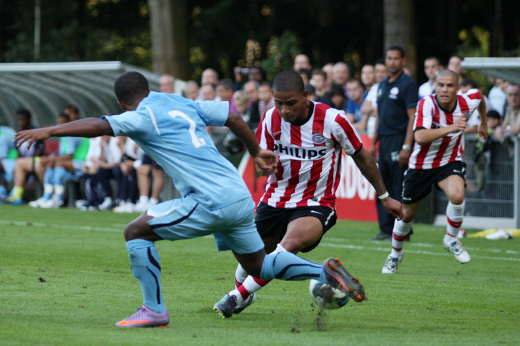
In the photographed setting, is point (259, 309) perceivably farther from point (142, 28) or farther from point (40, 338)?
point (142, 28)

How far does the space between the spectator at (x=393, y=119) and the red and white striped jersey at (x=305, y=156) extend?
16.5 ft

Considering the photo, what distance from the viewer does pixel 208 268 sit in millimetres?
10070

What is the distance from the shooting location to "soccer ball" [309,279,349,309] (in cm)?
630

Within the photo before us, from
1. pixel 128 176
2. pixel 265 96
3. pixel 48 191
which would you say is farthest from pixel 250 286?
pixel 48 191

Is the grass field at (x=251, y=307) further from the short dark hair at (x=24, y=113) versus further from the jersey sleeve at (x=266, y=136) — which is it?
the short dark hair at (x=24, y=113)

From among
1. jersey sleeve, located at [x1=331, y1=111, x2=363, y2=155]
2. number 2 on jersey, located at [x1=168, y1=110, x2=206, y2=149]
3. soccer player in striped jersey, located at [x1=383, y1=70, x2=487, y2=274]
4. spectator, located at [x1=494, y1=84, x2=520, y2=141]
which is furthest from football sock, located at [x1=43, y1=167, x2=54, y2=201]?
number 2 on jersey, located at [x1=168, y1=110, x2=206, y2=149]

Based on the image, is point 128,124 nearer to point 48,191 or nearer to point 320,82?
point 320,82

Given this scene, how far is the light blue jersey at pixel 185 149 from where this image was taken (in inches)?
243

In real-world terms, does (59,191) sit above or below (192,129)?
below

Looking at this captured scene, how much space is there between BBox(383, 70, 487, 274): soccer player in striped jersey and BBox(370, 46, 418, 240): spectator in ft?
6.66

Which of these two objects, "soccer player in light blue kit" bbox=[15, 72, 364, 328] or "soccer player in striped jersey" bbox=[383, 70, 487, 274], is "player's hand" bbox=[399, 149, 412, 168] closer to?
"soccer player in striped jersey" bbox=[383, 70, 487, 274]

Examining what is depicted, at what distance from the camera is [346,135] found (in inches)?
294

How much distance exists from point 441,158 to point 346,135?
3.26 m

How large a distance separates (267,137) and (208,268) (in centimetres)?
283
